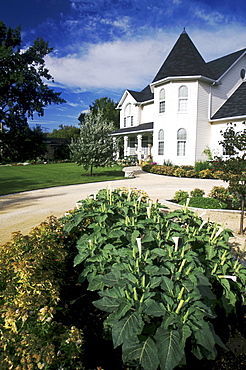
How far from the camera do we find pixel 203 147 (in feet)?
67.0

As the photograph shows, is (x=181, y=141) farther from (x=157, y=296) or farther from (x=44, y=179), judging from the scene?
(x=157, y=296)

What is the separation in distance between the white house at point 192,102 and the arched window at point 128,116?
819cm

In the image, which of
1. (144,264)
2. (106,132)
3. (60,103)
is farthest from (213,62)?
(144,264)

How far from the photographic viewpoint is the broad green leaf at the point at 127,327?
5.69 feet

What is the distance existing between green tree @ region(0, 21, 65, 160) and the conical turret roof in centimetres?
1964

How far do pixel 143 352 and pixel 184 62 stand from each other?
2269 centimetres

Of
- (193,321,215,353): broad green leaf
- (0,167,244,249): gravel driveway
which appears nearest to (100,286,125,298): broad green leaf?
(193,321,215,353): broad green leaf

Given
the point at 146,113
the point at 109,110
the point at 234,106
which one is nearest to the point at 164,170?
the point at 234,106

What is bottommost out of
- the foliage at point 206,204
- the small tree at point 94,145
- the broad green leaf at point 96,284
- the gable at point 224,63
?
the foliage at point 206,204

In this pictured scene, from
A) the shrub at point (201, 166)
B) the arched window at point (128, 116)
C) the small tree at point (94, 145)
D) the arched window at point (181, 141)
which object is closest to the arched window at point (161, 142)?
the arched window at point (181, 141)

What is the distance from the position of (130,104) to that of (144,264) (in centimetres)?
2910

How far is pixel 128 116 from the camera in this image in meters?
30.2

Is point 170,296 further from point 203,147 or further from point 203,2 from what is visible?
point 203,147

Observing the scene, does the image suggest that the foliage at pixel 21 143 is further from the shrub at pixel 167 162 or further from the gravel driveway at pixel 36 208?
the gravel driveway at pixel 36 208
